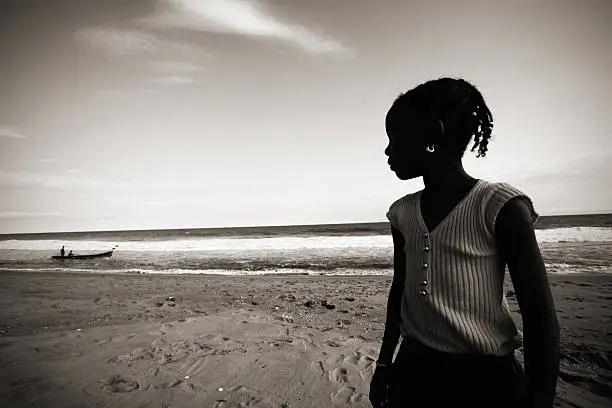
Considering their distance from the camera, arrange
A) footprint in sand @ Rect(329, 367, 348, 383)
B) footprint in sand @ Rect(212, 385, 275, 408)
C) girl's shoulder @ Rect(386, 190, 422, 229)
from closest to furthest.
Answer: girl's shoulder @ Rect(386, 190, 422, 229), footprint in sand @ Rect(212, 385, 275, 408), footprint in sand @ Rect(329, 367, 348, 383)

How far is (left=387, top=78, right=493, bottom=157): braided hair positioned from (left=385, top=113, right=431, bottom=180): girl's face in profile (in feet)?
0.20

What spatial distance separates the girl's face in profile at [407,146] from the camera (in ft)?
4.72

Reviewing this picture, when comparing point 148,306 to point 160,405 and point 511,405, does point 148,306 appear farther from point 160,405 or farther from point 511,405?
point 511,405

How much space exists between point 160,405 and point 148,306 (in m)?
4.92

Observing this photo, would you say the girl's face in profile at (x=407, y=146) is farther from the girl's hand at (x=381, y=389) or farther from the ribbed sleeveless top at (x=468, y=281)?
the girl's hand at (x=381, y=389)

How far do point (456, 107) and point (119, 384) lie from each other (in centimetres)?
460

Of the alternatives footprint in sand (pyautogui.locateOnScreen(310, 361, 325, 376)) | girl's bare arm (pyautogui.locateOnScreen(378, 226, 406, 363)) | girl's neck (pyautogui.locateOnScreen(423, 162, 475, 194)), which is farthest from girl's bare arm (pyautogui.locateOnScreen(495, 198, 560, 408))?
footprint in sand (pyautogui.locateOnScreen(310, 361, 325, 376))

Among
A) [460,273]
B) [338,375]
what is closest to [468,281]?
[460,273]

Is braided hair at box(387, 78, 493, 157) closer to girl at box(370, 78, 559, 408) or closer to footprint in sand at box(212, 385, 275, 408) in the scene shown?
girl at box(370, 78, 559, 408)

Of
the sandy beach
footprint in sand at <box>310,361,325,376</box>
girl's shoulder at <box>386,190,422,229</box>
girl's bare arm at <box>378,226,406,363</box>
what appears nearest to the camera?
girl's shoulder at <box>386,190,422,229</box>

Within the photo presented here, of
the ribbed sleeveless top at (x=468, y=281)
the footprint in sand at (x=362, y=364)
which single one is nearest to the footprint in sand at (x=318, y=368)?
the footprint in sand at (x=362, y=364)

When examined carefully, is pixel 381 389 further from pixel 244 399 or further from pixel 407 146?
pixel 244 399

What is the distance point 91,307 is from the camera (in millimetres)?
8023

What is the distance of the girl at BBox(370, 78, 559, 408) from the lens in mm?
1151
